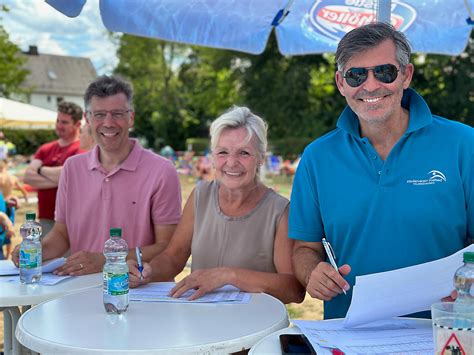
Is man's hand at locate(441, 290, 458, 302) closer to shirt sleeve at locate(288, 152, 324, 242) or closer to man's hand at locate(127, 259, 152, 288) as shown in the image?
shirt sleeve at locate(288, 152, 324, 242)

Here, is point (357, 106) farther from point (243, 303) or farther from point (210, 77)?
point (210, 77)

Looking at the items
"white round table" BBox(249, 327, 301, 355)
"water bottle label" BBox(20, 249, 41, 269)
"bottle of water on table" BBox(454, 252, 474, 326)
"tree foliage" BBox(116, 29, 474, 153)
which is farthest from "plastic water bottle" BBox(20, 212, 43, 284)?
"tree foliage" BBox(116, 29, 474, 153)

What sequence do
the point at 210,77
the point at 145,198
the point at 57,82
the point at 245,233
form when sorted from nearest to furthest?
1. the point at 245,233
2. the point at 145,198
3. the point at 210,77
4. the point at 57,82

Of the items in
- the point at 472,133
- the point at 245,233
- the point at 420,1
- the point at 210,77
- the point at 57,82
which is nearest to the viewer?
the point at 472,133

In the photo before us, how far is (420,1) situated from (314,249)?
2449mm

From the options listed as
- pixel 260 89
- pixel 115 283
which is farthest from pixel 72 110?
pixel 260 89

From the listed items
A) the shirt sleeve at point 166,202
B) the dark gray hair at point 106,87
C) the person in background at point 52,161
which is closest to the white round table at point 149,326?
the shirt sleeve at point 166,202

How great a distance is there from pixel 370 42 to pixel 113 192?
1.84m

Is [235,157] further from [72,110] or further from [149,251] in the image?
[72,110]

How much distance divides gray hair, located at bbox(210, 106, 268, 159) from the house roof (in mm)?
66385

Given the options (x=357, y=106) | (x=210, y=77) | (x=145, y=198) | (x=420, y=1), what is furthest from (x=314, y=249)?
(x=210, y=77)

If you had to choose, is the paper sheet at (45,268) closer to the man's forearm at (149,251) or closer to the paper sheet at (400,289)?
the man's forearm at (149,251)

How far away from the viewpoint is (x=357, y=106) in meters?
2.26

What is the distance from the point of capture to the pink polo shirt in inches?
132
